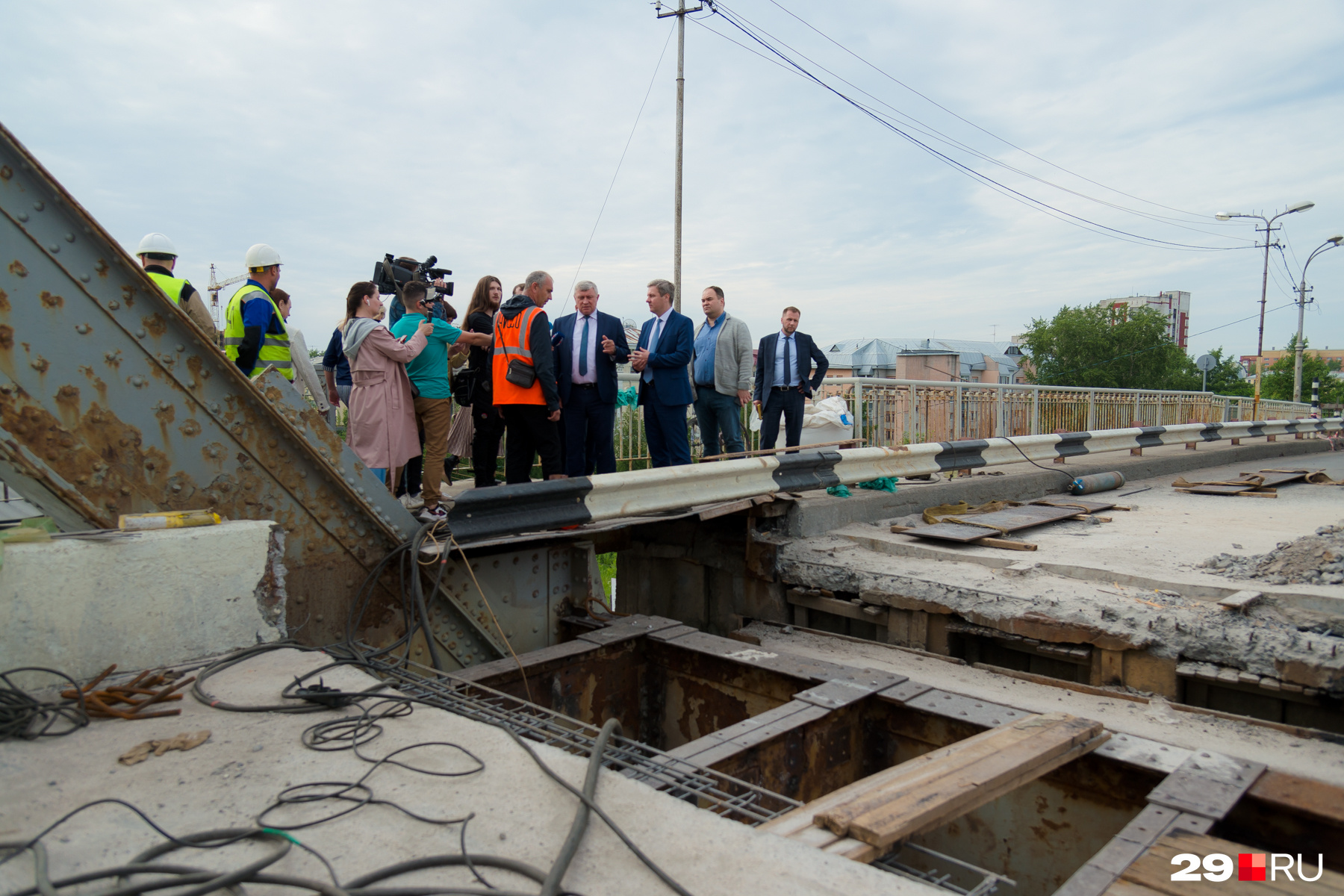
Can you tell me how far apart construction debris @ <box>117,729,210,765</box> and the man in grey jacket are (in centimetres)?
521

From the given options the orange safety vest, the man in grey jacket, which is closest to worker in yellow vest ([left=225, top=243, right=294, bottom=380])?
the orange safety vest

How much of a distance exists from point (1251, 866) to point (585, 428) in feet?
17.0

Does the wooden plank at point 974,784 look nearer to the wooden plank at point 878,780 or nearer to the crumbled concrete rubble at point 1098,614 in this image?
the wooden plank at point 878,780

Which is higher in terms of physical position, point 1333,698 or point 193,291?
point 193,291

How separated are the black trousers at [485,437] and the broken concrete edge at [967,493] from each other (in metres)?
2.62

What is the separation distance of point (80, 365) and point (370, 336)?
2.58 metres

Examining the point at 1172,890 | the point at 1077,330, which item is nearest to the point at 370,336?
the point at 1172,890

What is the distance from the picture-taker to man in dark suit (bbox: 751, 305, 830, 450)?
7602mm

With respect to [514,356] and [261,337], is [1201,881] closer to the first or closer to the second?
[514,356]

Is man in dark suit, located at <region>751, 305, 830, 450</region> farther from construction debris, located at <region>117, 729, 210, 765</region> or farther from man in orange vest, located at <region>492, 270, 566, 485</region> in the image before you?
construction debris, located at <region>117, 729, 210, 765</region>

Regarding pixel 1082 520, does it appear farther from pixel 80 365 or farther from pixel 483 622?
pixel 80 365

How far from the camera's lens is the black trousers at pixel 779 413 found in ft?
25.3

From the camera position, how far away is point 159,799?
5.97ft

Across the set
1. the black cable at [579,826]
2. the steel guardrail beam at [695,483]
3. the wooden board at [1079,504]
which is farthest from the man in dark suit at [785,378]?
the black cable at [579,826]
